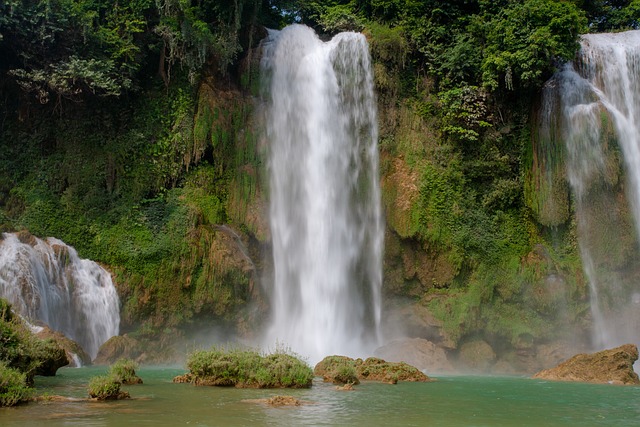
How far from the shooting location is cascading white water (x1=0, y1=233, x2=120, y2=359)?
62.3 ft

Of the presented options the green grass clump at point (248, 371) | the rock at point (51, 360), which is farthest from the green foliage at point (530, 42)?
the rock at point (51, 360)

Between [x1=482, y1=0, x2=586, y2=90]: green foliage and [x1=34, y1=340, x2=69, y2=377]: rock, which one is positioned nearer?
[x1=34, y1=340, x2=69, y2=377]: rock

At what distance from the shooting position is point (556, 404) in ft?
36.5

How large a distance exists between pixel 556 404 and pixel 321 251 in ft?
45.4

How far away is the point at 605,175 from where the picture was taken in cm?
2486

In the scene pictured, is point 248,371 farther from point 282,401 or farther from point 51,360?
point 51,360

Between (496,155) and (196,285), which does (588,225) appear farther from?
(196,285)

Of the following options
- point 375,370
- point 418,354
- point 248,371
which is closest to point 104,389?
point 248,371

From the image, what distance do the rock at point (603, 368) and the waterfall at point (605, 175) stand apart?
7333mm

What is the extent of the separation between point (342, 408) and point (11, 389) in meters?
4.82

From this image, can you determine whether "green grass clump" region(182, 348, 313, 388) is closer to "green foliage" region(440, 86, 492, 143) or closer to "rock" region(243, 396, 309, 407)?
"rock" region(243, 396, 309, 407)

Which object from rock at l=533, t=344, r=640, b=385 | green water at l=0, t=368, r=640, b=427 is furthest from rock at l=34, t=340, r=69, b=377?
rock at l=533, t=344, r=640, b=385

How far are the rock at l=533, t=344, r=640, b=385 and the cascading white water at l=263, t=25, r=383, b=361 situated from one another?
779 cm

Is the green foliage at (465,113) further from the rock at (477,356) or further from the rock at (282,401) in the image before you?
the rock at (282,401)
